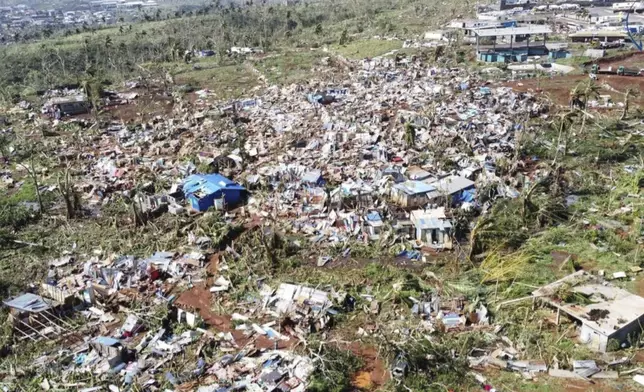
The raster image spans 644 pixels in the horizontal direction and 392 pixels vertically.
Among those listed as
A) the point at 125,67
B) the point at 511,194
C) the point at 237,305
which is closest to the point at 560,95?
the point at 511,194

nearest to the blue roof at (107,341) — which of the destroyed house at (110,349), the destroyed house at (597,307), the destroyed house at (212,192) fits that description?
the destroyed house at (110,349)

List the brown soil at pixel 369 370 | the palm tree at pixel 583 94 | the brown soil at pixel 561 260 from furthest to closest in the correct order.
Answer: the palm tree at pixel 583 94, the brown soil at pixel 561 260, the brown soil at pixel 369 370

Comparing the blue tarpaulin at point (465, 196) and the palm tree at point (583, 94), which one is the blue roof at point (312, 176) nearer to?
the blue tarpaulin at point (465, 196)

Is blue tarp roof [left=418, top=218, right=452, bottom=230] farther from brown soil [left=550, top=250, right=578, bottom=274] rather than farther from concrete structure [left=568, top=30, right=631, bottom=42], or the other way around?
concrete structure [left=568, top=30, right=631, bottom=42]

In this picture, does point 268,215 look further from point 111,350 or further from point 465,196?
point 111,350

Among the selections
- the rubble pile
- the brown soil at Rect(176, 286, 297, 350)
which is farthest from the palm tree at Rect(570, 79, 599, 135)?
the brown soil at Rect(176, 286, 297, 350)

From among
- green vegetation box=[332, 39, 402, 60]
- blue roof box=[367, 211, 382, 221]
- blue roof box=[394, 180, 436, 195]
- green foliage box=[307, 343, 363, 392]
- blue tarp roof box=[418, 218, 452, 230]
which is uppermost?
green vegetation box=[332, 39, 402, 60]
